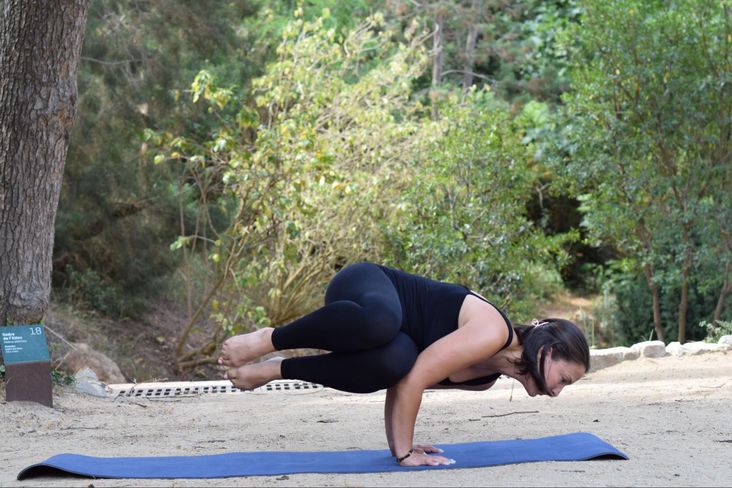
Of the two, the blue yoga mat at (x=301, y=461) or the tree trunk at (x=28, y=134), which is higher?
the tree trunk at (x=28, y=134)

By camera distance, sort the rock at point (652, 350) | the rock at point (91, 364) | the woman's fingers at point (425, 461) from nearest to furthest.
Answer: the woman's fingers at point (425, 461), the rock at point (91, 364), the rock at point (652, 350)

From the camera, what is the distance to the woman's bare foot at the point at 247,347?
321 cm

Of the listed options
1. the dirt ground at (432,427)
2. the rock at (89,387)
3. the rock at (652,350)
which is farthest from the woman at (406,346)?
the rock at (652,350)

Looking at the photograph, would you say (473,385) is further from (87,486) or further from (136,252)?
(136,252)

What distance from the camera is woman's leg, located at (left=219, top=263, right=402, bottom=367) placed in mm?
3027

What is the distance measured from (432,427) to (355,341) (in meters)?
1.31

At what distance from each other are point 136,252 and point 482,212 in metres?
3.35

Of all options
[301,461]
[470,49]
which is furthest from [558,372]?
[470,49]

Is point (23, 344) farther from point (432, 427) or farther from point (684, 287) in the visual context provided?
point (684, 287)

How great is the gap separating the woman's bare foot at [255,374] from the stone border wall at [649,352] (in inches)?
149

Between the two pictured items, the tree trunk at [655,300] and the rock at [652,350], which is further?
the tree trunk at [655,300]

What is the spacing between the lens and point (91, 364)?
21.2 feet

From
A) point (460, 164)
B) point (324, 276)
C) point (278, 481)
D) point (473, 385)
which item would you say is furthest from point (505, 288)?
point (278, 481)

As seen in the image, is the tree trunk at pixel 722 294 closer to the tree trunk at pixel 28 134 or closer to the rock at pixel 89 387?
the rock at pixel 89 387
